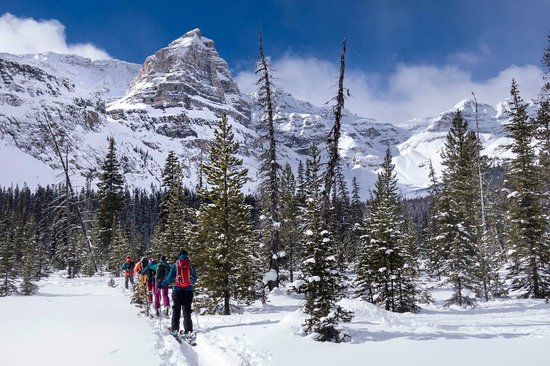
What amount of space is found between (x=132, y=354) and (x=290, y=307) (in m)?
12.3

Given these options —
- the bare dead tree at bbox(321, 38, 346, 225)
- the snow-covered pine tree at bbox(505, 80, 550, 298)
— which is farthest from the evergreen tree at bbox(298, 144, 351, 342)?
the snow-covered pine tree at bbox(505, 80, 550, 298)

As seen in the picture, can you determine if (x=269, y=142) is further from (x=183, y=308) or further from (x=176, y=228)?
(x=183, y=308)

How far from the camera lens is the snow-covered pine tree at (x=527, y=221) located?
23.8 metres

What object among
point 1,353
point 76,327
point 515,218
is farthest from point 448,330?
point 515,218

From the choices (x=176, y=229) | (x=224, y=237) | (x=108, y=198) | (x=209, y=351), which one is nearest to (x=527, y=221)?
(x=224, y=237)

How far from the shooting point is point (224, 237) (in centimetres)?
1742

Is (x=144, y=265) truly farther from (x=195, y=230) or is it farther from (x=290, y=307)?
(x=290, y=307)

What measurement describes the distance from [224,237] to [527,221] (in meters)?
18.8

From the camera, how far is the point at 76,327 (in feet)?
33.4

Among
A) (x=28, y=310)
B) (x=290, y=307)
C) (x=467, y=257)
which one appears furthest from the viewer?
(x=467, y=257)

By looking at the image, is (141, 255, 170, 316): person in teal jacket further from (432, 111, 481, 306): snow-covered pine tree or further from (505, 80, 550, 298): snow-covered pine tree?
(505, 80, 550, 298): snow-covered pine tree

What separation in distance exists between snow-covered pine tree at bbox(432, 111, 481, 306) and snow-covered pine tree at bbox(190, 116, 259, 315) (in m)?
12.7

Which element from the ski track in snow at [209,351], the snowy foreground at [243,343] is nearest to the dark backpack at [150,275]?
the snowy foreground at [243,343]

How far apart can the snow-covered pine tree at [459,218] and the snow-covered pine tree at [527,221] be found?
98.8 inches
